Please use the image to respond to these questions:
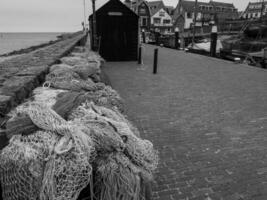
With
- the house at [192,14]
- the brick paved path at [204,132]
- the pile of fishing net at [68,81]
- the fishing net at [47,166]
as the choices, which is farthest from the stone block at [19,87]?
the house at [192,14]

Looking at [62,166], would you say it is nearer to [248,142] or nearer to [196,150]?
[196,150]

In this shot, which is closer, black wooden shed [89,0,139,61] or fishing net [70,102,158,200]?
fishing net [70,102,158,200]

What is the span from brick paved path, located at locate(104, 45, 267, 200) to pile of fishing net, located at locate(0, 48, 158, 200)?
1045 mm

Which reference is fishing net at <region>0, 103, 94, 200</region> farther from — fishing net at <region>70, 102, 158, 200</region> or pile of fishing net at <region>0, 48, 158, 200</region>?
fishing net at <region>70, 102, 158, 200</region>

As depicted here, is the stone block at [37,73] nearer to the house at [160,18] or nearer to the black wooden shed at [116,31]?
the black wooden shed at [116,31]

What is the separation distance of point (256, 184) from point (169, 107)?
2894mm

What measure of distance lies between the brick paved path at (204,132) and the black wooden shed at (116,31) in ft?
15.3

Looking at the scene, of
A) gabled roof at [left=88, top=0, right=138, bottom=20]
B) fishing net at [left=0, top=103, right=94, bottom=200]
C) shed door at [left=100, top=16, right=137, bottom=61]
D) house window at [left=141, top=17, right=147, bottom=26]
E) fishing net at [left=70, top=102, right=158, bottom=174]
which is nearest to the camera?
fishing net at [left=0, top=103, right=94, bottom=200]

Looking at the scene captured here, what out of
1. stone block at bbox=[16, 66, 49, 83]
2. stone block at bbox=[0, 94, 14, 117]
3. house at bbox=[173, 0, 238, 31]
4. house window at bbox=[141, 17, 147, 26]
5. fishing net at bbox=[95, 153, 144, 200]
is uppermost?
house at bbox=[173, 0, 238, 31]

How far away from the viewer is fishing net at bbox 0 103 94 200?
1.37 m

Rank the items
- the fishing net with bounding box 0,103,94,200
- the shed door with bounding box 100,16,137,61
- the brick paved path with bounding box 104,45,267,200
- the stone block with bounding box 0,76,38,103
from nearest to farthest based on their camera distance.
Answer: the fishing net with bounding box 0,103,94,200, the stone block with bounding box 0,76,38,103, the brick paved path with bounding box 104,45,267,200, the shed door with bounding box 100,16,137,61

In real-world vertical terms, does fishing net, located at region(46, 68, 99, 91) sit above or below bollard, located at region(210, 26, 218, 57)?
below

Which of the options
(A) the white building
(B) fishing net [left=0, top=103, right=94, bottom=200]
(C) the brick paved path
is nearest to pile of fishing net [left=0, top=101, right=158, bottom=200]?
(B) fishing net [left=0, top=103, right=94, bottom=200]

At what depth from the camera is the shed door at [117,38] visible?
1162cm
